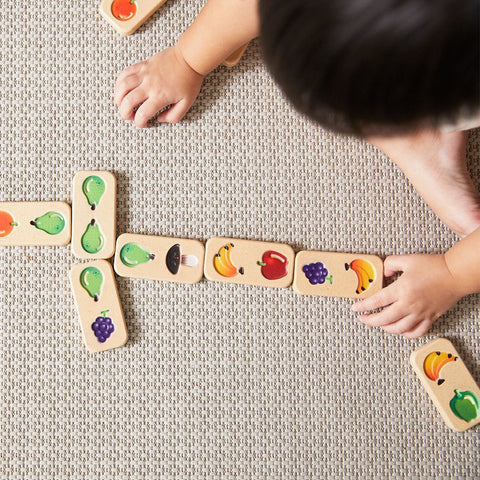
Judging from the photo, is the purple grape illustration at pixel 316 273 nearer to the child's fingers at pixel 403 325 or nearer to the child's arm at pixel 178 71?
the child's fingers at pixel 403 325

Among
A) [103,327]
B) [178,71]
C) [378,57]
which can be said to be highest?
[378,57]

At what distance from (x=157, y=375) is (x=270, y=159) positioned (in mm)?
275

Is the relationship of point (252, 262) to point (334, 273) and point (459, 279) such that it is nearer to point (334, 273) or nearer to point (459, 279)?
point (334, 273)

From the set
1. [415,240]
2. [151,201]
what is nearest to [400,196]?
[415,240]

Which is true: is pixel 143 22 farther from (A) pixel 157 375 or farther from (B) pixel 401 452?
(B) pixel 401 452

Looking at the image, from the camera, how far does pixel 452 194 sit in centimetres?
59

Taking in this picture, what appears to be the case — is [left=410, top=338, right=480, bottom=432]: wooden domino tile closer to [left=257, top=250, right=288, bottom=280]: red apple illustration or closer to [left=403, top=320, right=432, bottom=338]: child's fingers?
[left=403, top=320, right=432, bottom=338]: child's fingers

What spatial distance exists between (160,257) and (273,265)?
13 centimetres

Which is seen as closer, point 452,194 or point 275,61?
point 275,61

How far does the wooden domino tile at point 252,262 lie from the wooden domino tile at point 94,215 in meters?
0.11

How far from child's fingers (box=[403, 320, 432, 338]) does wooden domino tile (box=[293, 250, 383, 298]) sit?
6 centimetres

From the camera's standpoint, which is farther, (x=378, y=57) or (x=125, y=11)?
(x=125, y=11)

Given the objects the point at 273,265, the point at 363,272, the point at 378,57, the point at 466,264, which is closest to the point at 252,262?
the point at 273,265

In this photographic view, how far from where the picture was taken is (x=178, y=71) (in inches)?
22.9
